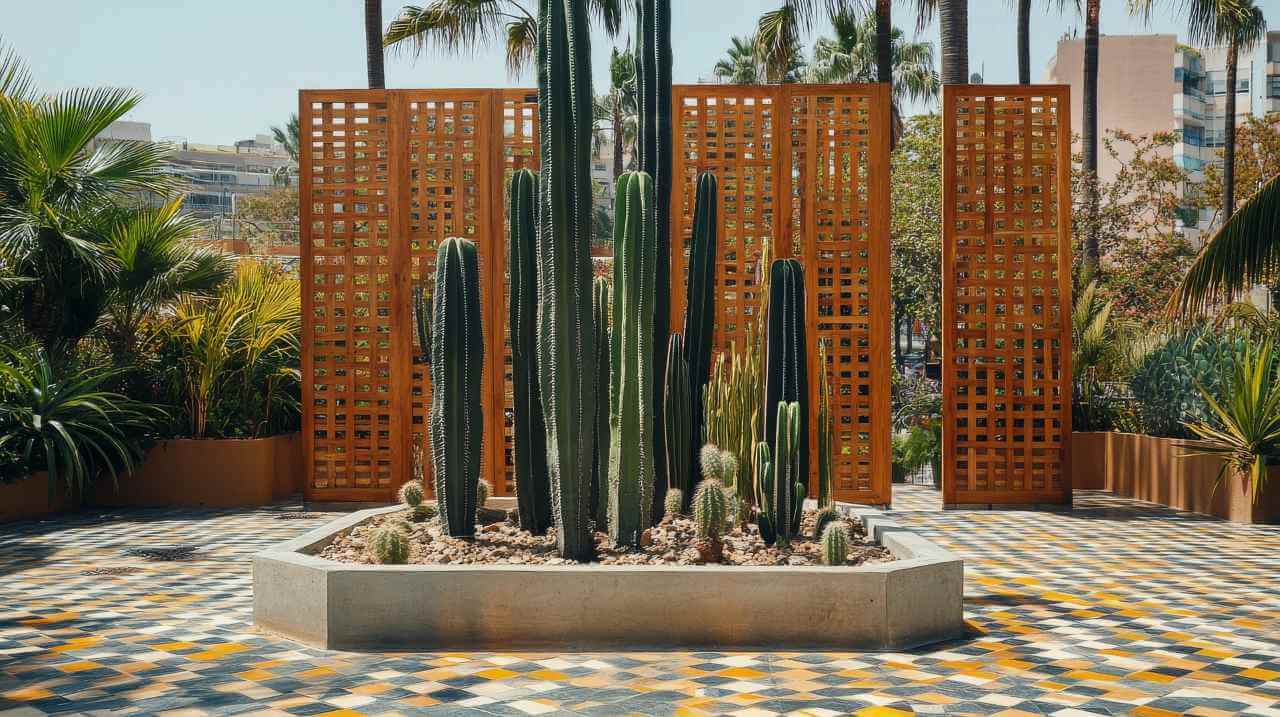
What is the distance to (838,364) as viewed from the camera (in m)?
9.52

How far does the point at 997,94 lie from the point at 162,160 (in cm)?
731

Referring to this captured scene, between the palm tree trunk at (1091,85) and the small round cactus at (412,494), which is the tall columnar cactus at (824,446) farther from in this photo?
the palm tree trunk at (1091,85)

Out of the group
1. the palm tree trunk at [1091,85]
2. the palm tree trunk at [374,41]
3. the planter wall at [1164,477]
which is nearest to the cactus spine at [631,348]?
the planter wall at [1164,477]

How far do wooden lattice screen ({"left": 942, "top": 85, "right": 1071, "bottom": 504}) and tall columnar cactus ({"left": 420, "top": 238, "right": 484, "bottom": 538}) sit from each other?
17.0ft

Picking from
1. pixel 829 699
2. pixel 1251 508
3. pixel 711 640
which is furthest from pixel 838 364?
pixel 829 699

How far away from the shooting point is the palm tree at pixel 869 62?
27781mm

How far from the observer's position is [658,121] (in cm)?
609

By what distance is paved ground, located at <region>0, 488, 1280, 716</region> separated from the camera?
155 inches

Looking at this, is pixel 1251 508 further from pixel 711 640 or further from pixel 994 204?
pixel 711 640

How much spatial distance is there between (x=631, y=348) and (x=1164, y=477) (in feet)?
22.1

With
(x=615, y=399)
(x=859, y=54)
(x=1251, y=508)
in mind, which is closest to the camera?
(x=615, y=399)

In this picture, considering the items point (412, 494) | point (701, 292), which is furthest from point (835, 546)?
point (412, 494)

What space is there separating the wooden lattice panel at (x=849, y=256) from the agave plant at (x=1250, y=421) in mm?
2621

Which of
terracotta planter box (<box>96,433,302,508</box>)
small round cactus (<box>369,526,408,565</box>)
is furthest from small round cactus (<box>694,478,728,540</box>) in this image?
terracotta planter box (<box>96,433,302,508</box>)
